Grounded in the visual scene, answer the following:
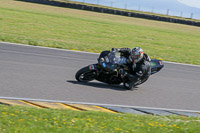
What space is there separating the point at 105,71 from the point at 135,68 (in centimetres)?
84

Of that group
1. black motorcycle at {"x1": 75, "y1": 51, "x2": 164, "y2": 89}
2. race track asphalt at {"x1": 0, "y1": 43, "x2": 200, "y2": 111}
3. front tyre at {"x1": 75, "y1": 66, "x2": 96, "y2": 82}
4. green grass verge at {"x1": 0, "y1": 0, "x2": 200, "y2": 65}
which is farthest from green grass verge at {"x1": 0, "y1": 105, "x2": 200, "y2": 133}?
green grass verge at {"x1": 0, "y1": 0, "x2": 200, "y2": 65}

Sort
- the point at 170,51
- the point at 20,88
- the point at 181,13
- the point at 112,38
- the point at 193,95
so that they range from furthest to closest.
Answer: the point at 181,13 < the point at 112,38 < the point at 170,51 < the point at 193,95 < the point at 20,88

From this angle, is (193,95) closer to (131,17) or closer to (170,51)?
(170,51)

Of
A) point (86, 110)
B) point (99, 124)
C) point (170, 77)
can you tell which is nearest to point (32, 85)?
point (86, 110)

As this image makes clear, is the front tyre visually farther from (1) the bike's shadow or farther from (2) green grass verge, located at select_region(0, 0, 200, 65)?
(2) green grass verge, located at select_region(0, 0, 200, 65)

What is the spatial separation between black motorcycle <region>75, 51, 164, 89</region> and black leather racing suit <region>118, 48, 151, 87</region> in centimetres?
19

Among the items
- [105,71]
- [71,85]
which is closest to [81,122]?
[71,85]

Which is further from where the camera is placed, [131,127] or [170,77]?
→ [170,77]

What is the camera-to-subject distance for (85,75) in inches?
396

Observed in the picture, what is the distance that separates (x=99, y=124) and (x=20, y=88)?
303cm

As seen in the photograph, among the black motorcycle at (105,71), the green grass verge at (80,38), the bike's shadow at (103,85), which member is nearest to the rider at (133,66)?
the black motorcycle at (105,71)

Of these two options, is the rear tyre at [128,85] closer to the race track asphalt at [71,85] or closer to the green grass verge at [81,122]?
the race track asphalt at [71,85]

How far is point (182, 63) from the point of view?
1664cm

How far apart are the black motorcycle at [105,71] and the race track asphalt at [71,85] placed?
0.21 metres
